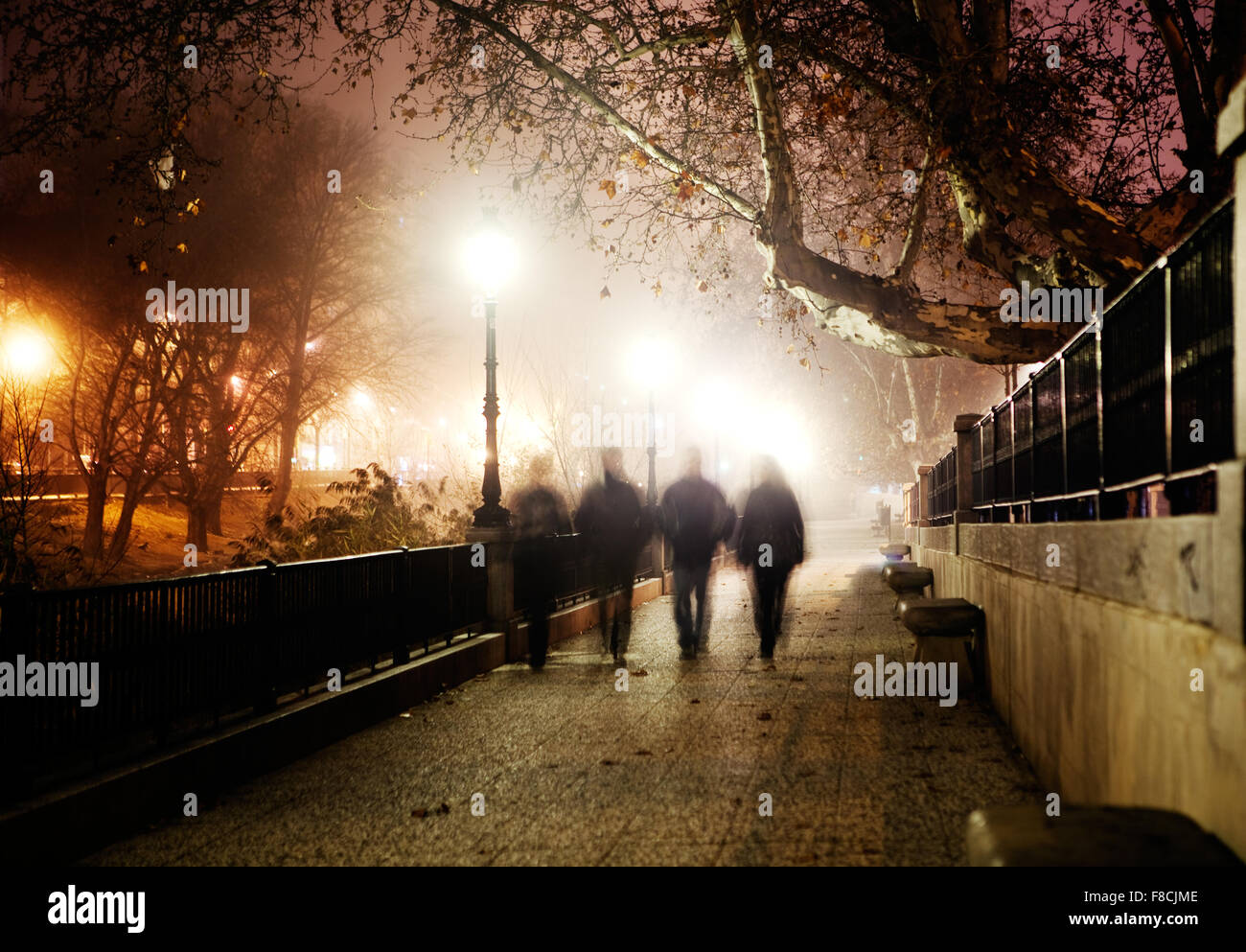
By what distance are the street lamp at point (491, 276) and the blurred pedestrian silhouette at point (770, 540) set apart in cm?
313

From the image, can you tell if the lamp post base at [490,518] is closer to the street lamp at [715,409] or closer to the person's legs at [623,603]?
the person's legs at [623,603]

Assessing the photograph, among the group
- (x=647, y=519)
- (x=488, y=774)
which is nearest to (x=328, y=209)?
(x=647, y=519)

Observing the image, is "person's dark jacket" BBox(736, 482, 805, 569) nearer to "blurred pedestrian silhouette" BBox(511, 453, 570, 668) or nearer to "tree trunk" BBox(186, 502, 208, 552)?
"blurred pedestrian silhouette" BBox(511, 453, 570, 668)

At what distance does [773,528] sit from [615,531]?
Result: 1.85 metres

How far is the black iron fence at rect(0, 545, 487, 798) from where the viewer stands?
5258 millimetres

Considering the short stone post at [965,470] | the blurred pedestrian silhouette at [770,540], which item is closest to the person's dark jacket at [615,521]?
the blurred pedestrian silhouette at [770,540]

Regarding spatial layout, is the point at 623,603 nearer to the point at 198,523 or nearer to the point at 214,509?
the point at 198,523

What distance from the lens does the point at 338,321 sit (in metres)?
33.2

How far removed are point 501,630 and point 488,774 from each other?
5.48 meters

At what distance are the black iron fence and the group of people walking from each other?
249cm

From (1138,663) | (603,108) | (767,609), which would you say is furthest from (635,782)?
(603,108)

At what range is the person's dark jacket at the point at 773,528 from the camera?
36.0 ft

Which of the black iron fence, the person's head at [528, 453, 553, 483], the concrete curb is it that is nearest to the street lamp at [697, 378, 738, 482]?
the person's head at [528, 453, 553, 483]
